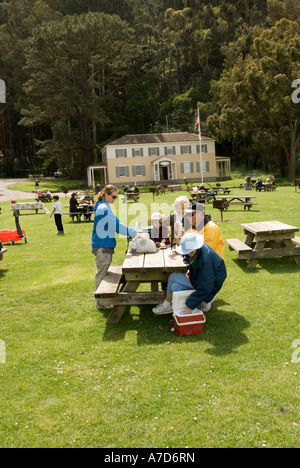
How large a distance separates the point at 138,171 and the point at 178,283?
50.1m

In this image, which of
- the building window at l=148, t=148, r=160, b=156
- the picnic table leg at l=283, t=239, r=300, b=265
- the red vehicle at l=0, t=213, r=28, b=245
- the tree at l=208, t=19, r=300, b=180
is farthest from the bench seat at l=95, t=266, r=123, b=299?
the building window at l=148, t=148, r=160, b=156

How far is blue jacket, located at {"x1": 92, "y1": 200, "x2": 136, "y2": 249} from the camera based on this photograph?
21.3 feet

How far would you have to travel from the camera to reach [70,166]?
190 ft

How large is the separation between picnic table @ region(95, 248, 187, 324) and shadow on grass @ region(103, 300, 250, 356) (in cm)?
31

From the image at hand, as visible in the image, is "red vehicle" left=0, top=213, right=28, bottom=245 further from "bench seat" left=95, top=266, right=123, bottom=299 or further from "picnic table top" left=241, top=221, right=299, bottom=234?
"picnic table top" left=241, top=221, right=299, bottom=234

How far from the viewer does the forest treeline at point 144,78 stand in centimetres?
4569

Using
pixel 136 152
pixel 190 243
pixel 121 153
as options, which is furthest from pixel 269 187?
pixel 190 243

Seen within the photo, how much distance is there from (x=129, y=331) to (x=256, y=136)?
1818 inches

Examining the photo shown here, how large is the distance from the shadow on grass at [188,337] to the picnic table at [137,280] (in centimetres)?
31

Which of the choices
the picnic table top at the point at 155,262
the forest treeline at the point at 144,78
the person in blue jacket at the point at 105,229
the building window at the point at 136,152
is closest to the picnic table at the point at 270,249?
the picnic table top at the point at 155,262

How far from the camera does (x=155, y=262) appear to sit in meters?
6.12

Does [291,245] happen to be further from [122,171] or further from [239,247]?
[122,171]

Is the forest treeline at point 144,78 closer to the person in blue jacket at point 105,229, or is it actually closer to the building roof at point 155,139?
the building roof at point 155,139
